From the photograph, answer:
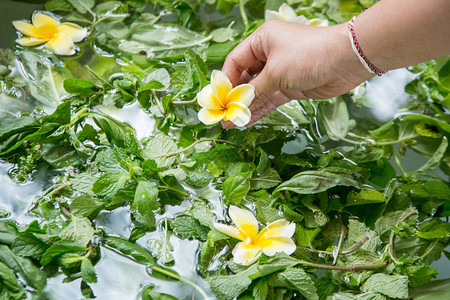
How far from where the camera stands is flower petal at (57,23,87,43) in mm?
1160

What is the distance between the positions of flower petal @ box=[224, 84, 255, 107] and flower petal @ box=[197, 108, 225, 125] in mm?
39

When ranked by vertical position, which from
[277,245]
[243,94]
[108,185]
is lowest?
[277,245]

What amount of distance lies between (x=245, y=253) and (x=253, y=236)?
43mm

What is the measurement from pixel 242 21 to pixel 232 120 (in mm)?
A: 491

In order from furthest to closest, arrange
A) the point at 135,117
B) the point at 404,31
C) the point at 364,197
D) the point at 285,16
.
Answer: the point at 285,16
the point at 135,117
the point at 364,197
the point at 404,31

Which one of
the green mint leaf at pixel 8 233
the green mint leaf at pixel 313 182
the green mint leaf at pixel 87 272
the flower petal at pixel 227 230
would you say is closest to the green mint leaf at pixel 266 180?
the green mint leaf at pixel 313 182

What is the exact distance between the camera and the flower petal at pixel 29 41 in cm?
113

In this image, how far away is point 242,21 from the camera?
49.6 inches

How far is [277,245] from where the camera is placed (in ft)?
2.71

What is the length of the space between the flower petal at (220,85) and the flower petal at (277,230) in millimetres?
278

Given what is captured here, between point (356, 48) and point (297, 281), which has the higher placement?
point (356, 48)

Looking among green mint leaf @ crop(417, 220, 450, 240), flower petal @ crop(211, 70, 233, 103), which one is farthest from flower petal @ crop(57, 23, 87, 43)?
green mint leaf @ crop(417, 220, 450, 240)

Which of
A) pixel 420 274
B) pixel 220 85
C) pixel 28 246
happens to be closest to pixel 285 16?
pixel 220 85

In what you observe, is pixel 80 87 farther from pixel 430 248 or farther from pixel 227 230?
pixel 430 248
